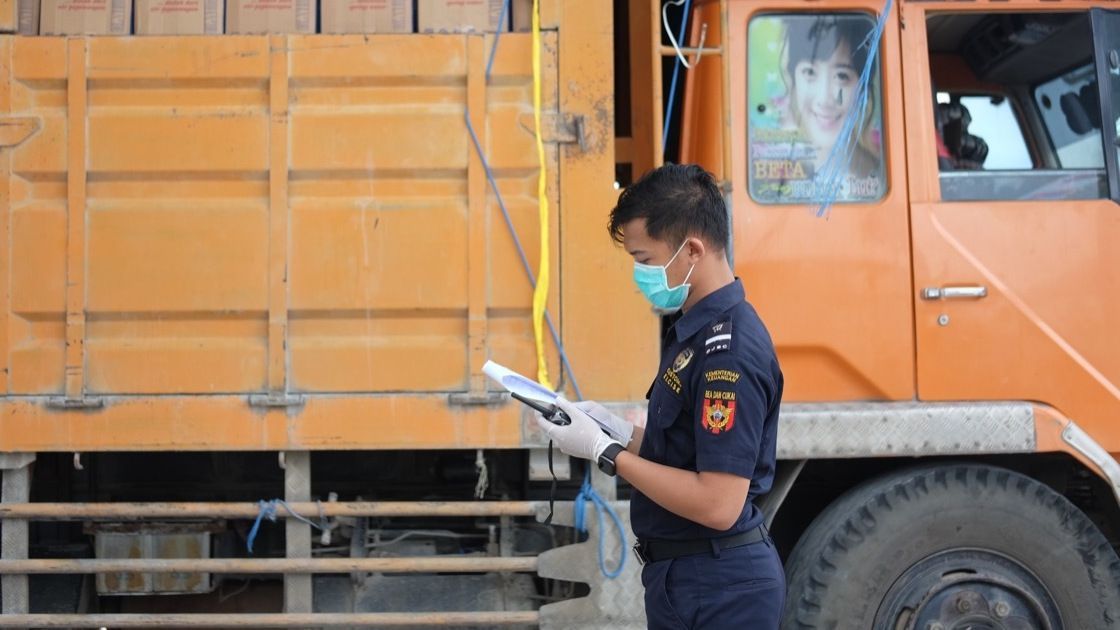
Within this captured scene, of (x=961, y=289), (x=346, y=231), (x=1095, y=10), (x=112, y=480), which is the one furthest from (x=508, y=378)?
(x=1095, y=10)

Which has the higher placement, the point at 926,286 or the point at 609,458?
the point at 926,286

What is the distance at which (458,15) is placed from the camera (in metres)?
3.33

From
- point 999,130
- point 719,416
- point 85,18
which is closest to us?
point 719,416

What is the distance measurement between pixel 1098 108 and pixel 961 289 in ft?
2.80

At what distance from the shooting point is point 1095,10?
333 centimetres

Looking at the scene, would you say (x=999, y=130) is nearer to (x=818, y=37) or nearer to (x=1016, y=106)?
(x=1016, y=106)

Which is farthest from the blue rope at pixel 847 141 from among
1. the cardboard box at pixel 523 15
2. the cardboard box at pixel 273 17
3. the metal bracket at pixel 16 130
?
the metal bracket at pixel 16 130

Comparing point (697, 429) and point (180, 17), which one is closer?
point (697, 429)

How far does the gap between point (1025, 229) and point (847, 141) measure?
27.0 inches

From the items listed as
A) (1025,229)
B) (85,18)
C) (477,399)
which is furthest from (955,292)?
(85,18)

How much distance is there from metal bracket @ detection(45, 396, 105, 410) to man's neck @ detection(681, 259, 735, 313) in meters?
2.25

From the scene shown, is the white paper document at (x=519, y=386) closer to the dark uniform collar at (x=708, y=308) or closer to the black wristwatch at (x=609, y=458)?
the black wristwatch at (x=609, y=458)

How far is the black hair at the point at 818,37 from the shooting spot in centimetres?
337

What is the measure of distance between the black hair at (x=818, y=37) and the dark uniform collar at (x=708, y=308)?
1.66 m
